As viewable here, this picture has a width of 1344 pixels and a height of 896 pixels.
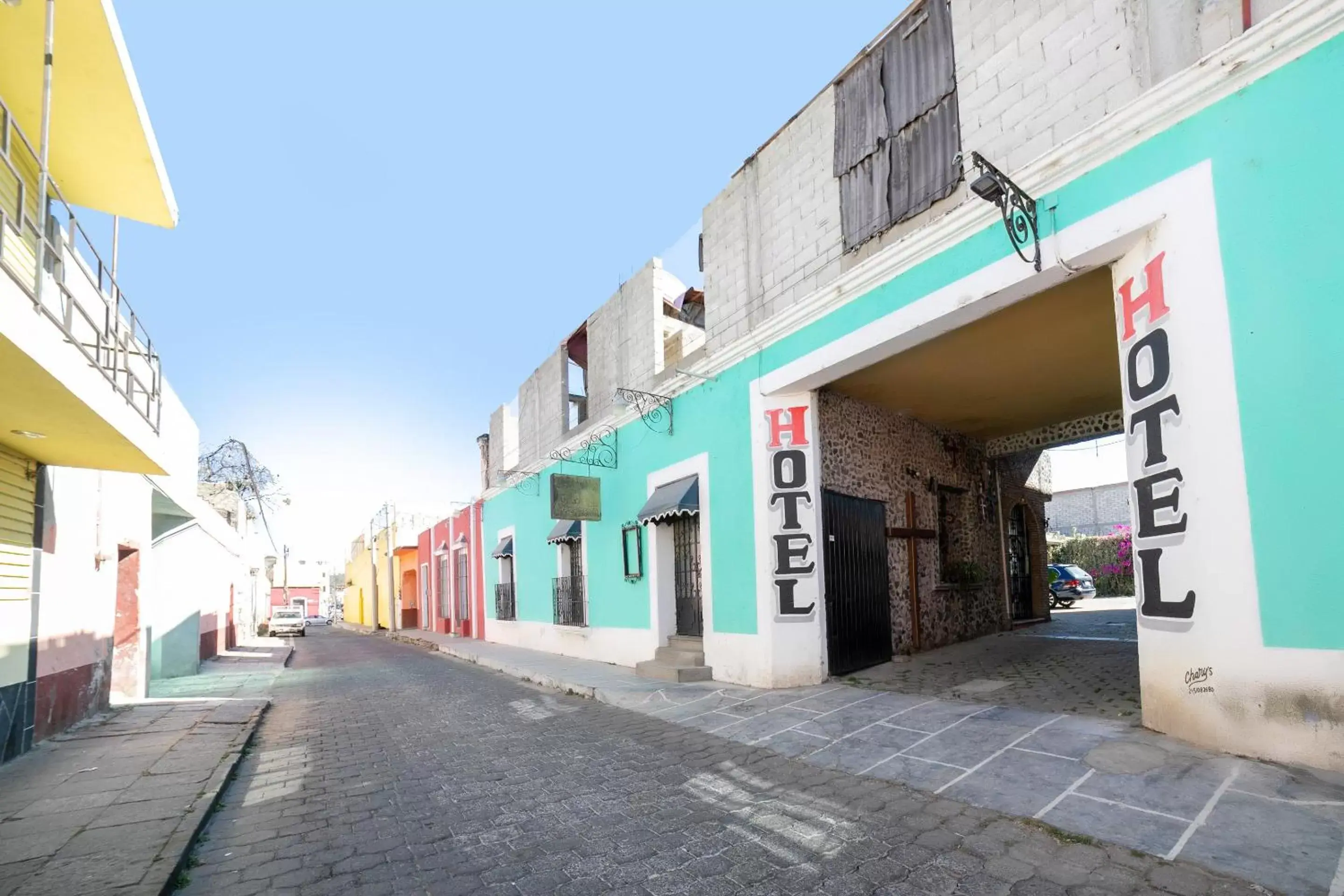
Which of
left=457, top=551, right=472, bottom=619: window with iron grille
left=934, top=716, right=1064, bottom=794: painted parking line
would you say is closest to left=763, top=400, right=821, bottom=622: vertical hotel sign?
left=934, top=716, right=1064, bottom=794: painted parking line

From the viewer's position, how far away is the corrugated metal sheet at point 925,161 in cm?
651

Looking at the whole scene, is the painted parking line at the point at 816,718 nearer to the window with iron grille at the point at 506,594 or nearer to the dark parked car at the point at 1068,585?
the window with iron grille at the point at 506,594

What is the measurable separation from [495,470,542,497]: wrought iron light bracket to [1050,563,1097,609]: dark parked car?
45.3ft

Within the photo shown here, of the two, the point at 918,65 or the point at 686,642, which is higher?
the point at 918,65

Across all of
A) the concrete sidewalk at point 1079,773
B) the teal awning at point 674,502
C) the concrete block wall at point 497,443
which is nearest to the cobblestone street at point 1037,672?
the concrete sidewalk at point 1079,773

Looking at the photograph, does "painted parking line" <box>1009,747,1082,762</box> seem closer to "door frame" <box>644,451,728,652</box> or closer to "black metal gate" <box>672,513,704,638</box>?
"door frame" <box>644,451,728,652</box>

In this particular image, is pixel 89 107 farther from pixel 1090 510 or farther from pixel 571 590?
pixel 1090 510

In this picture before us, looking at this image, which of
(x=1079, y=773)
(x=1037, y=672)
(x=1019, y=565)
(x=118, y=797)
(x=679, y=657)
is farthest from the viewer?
(x=1019, y=565)

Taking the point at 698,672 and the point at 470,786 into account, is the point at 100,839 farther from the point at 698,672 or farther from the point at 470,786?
the point at 698,672

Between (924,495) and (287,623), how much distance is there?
2730 cm

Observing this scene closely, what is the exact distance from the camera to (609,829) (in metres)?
3.97

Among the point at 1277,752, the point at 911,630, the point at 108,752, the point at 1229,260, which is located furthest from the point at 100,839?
the point at 911,630

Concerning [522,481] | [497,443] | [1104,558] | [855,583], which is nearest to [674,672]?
[855,583]

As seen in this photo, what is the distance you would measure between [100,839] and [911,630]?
8.82 meters
